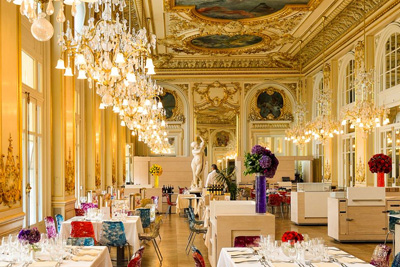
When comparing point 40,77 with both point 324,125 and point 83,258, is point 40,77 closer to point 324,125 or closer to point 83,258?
point 83,258

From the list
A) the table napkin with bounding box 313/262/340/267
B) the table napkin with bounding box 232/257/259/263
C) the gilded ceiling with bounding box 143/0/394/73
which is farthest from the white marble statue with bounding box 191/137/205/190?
the table napkin with bounding box 313/262/340/267

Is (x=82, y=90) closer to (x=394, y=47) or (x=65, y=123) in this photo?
(x=65, y=123)

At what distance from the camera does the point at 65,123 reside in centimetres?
1052

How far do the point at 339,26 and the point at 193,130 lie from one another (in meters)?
9.01

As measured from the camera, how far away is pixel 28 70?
8.93 m

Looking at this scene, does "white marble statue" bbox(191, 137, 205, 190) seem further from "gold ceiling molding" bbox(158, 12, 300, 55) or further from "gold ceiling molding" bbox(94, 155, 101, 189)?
"gold ceiling molding" bbox(158, 12, 300, 55)

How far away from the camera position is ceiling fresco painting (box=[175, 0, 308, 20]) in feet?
48.4

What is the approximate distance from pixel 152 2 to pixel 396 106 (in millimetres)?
7508

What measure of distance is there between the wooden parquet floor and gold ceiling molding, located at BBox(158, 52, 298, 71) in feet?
32.5

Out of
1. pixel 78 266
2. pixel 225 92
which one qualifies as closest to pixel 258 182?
pixel 78 266

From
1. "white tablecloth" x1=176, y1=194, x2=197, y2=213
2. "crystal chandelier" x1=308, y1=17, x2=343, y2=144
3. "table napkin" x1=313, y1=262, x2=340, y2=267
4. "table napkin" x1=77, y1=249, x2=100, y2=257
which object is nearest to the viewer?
"table napkin" x1=313, y1=262, x2=340, y2=267

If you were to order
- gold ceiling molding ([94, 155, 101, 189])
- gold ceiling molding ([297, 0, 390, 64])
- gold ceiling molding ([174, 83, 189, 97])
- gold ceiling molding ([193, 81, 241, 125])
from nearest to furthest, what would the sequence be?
gold ceiling molding ([297, 0, 390, 64])
gold ceiling molding ([94, 155, 101, 189])
gold ceiling molding ([193, 81, 241, 125])
gold ceiling molding ([174, 83, 189, 97])

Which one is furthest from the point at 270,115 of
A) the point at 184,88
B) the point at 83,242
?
the point at 83,242

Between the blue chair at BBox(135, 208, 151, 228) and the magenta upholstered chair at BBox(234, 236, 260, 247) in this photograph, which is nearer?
the magenta upholstered chair at BBox(234, 236, 260, 247)
